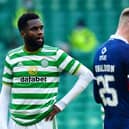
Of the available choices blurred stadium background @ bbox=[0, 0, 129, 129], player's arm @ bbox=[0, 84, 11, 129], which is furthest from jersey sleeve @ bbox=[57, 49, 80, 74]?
blurred stadium background @ bbox=[0, 0, 129, 129]

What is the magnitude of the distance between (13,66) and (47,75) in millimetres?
329

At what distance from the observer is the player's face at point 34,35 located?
26.1 ft

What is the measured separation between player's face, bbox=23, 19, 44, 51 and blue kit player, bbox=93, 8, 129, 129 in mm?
587

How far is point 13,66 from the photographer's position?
8.08 m

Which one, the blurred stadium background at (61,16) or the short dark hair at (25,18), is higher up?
the blurred stadium background at (61,16)

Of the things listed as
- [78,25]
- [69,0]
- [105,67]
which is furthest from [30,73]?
[69,0]

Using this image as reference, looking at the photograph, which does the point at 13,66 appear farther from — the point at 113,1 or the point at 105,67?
the point at 113,1

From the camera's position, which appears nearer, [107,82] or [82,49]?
[107,82]

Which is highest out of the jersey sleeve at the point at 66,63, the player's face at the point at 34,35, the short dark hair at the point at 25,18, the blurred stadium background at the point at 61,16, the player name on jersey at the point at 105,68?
the blurred stadium background at the point at 61,16

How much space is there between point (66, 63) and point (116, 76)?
612mm

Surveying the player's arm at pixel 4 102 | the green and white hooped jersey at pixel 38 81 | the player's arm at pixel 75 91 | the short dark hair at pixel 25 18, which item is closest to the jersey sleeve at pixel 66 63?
the green and white hooped jersey at pixel 38 81

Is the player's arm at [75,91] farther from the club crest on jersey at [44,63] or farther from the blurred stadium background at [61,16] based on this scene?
the blurred stadium background at [61,16]

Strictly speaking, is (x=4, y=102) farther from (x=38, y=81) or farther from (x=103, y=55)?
(x=103, y=55)

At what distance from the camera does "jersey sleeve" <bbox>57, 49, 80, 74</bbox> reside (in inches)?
314
